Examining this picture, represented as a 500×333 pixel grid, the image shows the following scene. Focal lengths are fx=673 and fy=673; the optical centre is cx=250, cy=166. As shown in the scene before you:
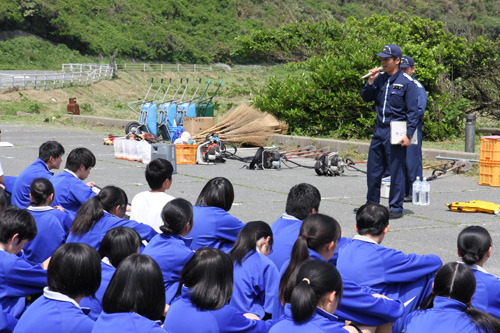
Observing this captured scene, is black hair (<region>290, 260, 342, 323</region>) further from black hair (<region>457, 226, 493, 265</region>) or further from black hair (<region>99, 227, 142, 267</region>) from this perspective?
black hair (<region>99, 227, 142, 267</region>)

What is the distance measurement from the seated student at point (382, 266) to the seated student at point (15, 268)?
183 centimetres

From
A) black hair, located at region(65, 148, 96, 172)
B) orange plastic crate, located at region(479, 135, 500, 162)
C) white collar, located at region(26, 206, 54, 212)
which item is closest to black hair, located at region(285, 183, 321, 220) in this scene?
white collar, located at region(26, 206, 54, 212)

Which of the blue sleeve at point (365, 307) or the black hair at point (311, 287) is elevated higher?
the black hair at point (311, 287)

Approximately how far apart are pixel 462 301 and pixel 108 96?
120 feet

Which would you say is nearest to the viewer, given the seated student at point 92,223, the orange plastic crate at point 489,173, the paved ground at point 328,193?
the seated student at point 92,223

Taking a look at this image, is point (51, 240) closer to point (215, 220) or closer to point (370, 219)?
point (215, 220)

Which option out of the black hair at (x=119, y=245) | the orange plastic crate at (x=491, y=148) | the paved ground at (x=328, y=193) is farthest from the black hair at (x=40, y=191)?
the orange plastic crate at (x=491, y=148)

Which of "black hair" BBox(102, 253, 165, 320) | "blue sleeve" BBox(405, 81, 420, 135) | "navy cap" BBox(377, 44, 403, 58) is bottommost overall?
"black hair" BBox(102, 253, 165, 320)

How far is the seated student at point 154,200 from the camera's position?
562 cm

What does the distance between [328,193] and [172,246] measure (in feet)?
18.7

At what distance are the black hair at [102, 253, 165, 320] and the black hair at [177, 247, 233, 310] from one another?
28 cm

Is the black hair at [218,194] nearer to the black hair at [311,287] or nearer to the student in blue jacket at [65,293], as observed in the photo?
the student in blue jacket at [65,293]

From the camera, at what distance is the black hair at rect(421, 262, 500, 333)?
3.29 m

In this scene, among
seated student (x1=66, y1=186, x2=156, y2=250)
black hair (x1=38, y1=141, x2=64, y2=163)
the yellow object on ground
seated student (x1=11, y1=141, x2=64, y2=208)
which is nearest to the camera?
seated student (x1=66, y1=186, x2=156, y2=250)
